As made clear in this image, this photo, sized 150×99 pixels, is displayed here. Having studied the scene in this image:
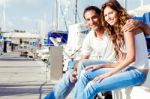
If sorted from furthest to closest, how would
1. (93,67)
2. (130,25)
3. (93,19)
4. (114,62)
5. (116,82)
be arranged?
(93,19)
(114,62)
(93,67)
(116,82)
(130,25)

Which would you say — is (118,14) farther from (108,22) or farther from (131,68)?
(131,68)

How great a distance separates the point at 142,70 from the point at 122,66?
0.63ft

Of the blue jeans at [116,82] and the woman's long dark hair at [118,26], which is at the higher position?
the woman's long dark hair at [118,26]

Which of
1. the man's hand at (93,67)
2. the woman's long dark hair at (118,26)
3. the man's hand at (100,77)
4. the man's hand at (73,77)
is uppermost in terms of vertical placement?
the woman's long dark hair at (118,26)

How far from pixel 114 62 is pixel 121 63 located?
2.60 feet

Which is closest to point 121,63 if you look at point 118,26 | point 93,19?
point 118,26

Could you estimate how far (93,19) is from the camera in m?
5.92

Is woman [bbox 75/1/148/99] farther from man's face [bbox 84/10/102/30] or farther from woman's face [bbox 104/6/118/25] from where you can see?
man's face [bbox 84/10/102/30]

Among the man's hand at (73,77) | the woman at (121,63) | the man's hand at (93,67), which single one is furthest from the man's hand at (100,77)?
the man's hand at (73,77)

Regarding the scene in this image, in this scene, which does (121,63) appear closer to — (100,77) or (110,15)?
(100,77)

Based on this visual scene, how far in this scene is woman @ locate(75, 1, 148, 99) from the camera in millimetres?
4879

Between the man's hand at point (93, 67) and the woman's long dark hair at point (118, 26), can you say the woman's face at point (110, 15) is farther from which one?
the man's hand at point (93, 67)

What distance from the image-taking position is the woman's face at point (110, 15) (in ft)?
16.8

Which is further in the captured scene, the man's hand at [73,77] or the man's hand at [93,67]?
the man's hand at [73,77]
